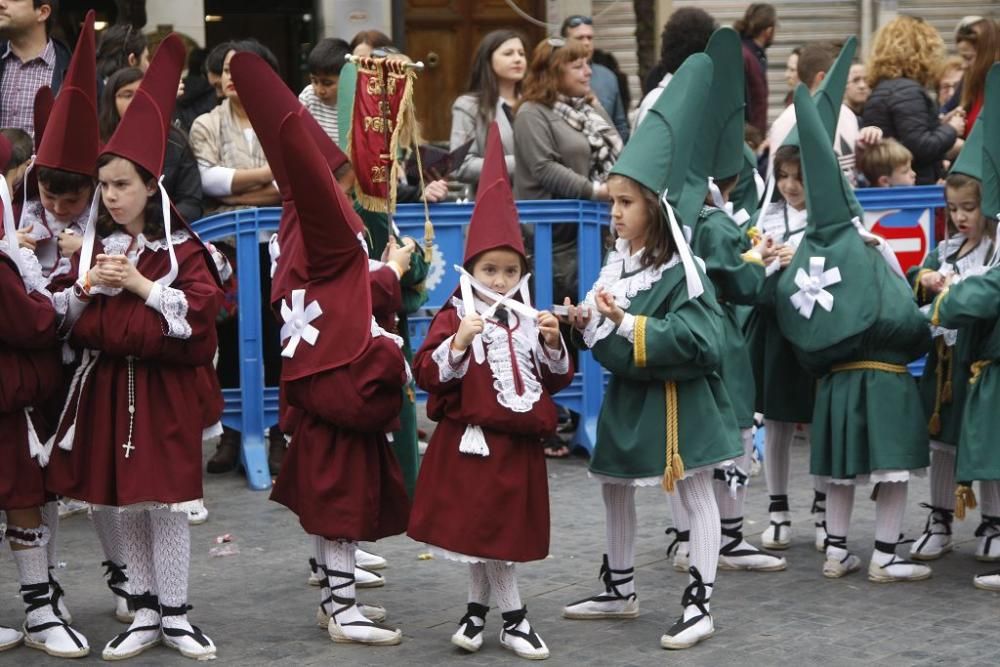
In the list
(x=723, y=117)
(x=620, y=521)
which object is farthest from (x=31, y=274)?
(x=723, y=117)

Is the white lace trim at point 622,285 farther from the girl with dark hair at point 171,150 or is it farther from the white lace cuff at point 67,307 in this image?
the girl with dark hair at point 171,150

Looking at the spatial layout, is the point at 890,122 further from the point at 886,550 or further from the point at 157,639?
the point at 157,639

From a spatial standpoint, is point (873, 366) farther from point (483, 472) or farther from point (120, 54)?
point (120, 54)

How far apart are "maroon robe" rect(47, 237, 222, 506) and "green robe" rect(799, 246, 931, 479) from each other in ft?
8.51

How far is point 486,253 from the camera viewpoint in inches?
240

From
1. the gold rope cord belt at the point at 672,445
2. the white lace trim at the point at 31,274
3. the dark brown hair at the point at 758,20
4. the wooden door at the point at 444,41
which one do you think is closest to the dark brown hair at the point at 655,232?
the gold rope cord belt at the point at 672,445

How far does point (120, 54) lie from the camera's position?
902cm

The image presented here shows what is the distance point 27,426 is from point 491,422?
1.70m

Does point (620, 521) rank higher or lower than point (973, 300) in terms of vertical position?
lower

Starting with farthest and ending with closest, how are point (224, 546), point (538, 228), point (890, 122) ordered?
point (890, 122) < point (538, 228) < point (224, 546)

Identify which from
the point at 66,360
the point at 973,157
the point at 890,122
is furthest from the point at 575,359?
the point at 66,360

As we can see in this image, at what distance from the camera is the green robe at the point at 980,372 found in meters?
6.71

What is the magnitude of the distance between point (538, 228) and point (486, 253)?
3.42m

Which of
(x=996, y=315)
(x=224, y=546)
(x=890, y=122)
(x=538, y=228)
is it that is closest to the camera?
(x=996, y=315)
